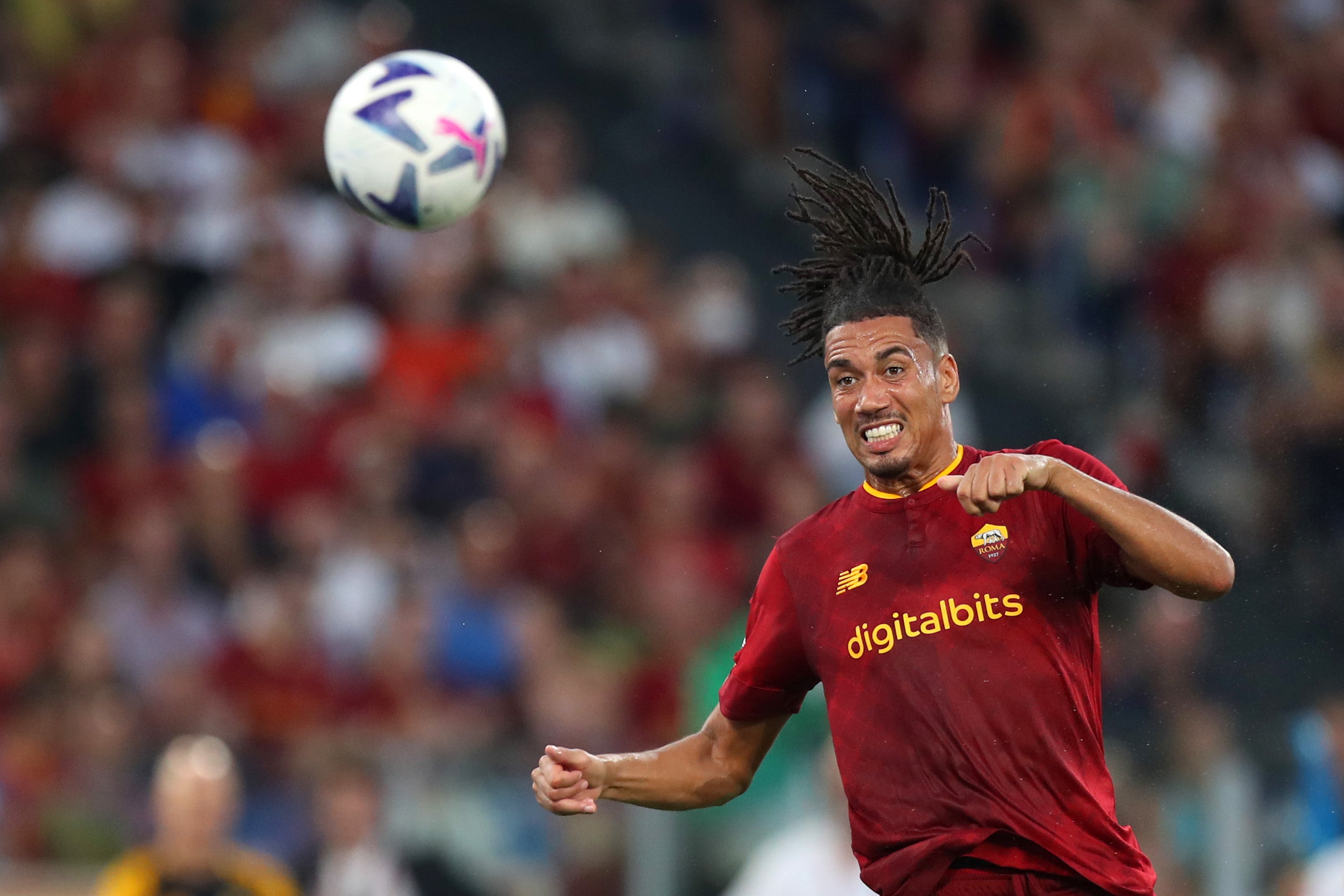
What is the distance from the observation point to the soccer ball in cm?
629

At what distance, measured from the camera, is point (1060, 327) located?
12102 millimetres

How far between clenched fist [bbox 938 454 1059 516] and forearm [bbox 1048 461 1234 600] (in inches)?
1.2

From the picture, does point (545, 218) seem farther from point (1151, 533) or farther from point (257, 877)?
point (1151, 533)

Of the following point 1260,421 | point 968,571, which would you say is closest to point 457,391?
point 1260,421

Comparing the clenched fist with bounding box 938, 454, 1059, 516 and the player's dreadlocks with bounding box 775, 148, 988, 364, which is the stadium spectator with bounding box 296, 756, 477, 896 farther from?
the clenched fist with bounding box 938, 454, 1059, 516

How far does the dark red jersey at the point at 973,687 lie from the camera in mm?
4496

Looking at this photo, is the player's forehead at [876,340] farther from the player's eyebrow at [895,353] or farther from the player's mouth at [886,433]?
the player's mouth at [886,433]

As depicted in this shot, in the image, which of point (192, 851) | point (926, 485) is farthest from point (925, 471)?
point (192, 851)

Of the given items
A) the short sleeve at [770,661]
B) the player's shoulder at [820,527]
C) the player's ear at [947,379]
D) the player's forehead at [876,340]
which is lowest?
the short sleeve at [770,661]

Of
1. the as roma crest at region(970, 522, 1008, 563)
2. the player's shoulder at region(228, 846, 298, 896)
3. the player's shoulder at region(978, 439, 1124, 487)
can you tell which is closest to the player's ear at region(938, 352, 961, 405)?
the player's shoulder at region(978, 439, 1124, 487)

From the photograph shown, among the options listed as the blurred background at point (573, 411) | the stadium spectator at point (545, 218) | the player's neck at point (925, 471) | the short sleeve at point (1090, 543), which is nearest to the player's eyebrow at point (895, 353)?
the player's neck at point (925, 471)

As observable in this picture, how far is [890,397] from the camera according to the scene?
4.70 m

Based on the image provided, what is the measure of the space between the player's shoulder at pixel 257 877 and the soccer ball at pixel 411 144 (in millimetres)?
3400

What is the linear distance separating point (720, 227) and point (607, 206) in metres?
1.16
